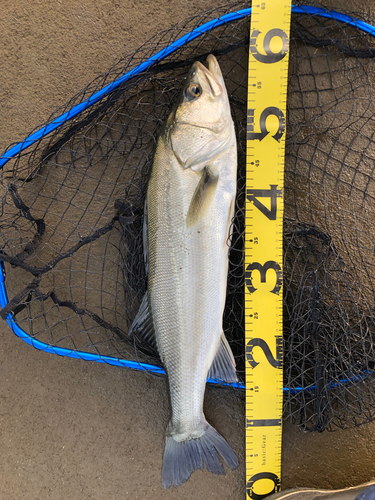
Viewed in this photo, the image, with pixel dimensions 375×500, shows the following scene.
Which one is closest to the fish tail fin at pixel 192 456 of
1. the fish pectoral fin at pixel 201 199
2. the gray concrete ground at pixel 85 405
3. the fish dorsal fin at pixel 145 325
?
the gray concrete ground at pixel 85 405

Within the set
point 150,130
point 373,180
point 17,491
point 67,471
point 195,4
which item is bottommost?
point 17,491

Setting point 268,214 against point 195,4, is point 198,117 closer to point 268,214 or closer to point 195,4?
point 268,214

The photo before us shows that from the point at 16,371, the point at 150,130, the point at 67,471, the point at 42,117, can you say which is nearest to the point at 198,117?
the point at 150,130

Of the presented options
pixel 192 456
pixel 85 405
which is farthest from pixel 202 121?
pixel 85 405

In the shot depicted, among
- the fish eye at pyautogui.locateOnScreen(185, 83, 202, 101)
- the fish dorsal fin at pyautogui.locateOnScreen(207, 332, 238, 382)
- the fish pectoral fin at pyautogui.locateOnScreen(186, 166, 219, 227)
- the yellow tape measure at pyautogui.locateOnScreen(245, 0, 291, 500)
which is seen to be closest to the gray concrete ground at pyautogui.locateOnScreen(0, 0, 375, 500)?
the yellow tape measure at pyautogui.locateOnScreen(245, 0, 291, 500)

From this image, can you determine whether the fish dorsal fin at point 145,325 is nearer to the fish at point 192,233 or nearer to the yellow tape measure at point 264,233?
the fish at point 192,233

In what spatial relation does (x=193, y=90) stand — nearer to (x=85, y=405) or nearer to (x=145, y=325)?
(x=145, y=325)
